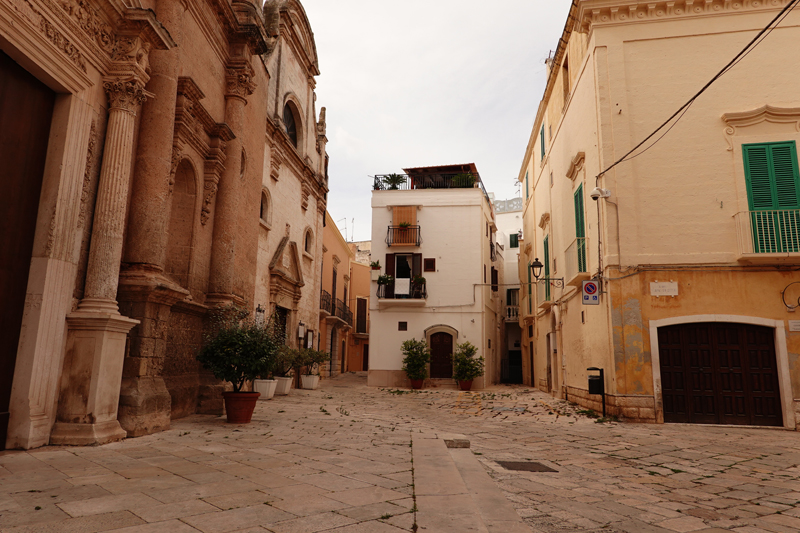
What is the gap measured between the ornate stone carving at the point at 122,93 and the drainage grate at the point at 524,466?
645 centimetres

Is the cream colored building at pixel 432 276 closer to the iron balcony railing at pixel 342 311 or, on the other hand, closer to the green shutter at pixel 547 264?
the green shutter at pixel 547 264

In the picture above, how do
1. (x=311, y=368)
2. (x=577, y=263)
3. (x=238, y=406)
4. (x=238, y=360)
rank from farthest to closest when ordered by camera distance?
(x=311, y=368), (x=577, y=263), (x=238, y=406), (x=238, y=360)

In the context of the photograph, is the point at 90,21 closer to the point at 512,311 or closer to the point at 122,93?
the point at 122,93

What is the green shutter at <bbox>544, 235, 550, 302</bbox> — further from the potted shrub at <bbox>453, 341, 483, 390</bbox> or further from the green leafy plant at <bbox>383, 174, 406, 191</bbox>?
the green leafy plant at <bbox>383, 174, 406, 191</bbox>

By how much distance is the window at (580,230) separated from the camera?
12.5 metres

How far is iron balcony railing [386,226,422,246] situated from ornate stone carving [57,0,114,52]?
1764 centimetres

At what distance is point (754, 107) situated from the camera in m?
11.0

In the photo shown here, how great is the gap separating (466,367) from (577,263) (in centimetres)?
968

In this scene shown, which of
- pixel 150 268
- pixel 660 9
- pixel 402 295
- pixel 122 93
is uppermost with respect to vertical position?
pixel 660 9

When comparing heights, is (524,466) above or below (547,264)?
below

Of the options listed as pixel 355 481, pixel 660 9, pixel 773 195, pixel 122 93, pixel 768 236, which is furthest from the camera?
pixel 660 9

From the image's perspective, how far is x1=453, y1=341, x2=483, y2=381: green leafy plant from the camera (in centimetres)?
2162

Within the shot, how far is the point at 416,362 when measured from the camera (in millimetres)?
22000

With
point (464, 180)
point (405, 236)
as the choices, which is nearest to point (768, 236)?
point (405, 236)
